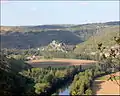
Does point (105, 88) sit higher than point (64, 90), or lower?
lower

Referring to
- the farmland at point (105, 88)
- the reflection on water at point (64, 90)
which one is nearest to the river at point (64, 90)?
the reflection on water at point (64, 90)

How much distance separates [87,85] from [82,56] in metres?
79.2

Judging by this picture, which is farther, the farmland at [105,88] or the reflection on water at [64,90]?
the farmland at [105,88]

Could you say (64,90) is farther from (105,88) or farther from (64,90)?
(105,88)

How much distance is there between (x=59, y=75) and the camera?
77.8 meters

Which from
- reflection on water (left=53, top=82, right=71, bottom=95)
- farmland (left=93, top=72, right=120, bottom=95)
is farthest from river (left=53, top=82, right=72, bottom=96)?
farmland (left=93, top=72, right=120, bottom=95)

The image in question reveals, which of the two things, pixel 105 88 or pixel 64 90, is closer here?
pixel 64 90

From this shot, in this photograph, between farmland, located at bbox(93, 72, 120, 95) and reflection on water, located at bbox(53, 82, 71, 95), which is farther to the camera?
farmland, located at bbox(93, 72, 120, 95)

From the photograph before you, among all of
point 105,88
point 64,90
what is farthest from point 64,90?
point 105,88

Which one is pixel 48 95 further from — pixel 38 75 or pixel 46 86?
pixel 38 75

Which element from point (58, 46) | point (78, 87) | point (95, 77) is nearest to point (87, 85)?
point (78, 87)

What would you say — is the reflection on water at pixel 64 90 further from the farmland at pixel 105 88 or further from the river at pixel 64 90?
the farmland at pixel 105 88

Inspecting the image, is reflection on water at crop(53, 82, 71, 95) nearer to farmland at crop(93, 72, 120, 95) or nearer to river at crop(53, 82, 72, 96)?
river at crop(53, 82, 72, 96)

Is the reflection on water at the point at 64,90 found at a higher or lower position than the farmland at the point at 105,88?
higher
